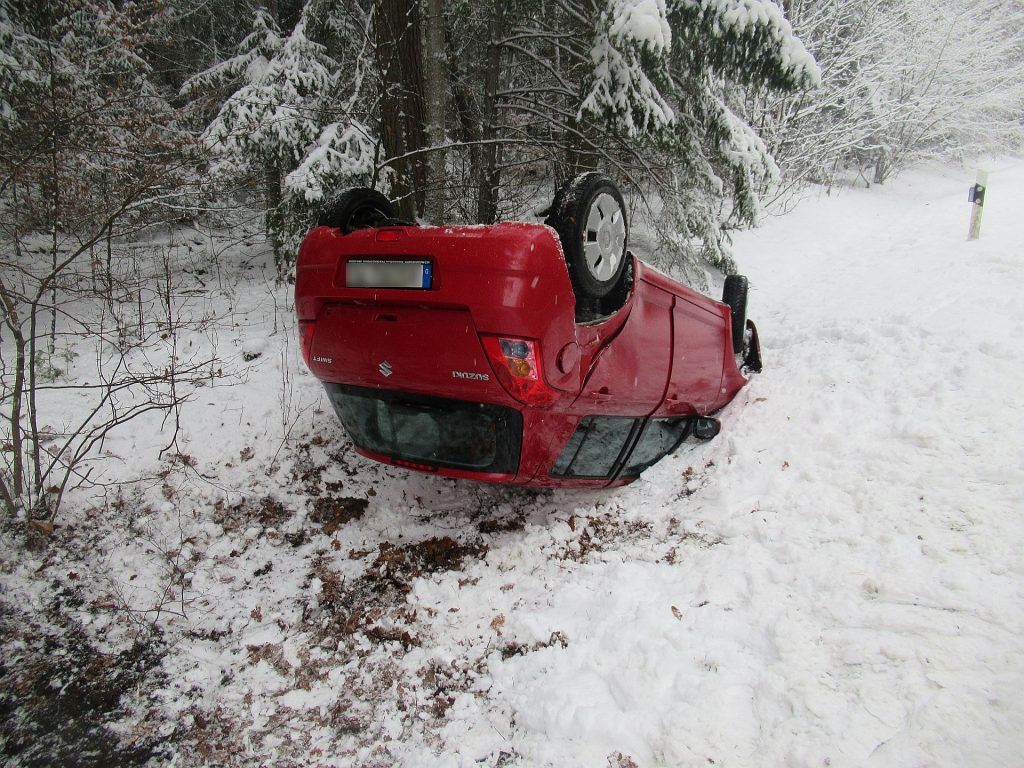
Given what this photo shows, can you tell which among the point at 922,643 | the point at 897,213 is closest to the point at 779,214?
the point at 897,213

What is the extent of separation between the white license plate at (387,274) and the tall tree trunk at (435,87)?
3.71 m

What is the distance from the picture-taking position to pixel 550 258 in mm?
2381

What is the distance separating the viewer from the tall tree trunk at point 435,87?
19.0 ft

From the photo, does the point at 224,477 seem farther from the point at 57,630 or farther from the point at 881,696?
the point at 881,696

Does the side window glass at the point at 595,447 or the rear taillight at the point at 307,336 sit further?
the side window glass at the point at 595,447

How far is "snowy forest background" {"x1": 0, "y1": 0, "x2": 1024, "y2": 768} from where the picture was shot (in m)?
2.72

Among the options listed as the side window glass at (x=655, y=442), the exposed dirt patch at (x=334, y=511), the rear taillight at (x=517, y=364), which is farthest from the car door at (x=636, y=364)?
the exposed dirt patch at (x=334, y=511)

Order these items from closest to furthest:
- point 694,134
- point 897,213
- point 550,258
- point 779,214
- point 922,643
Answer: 1. point 922,643
2. point 550,258
3. point 694,134
4. point 779,214
5. point 897,213

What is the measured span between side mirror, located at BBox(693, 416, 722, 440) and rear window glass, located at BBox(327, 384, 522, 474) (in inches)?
71.7

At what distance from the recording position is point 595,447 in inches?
126

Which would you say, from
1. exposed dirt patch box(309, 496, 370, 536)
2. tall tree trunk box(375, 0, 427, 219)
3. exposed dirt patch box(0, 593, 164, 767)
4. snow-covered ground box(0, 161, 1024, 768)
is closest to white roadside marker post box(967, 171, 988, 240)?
snow-covered ground box(0, 161, 1024, 768)

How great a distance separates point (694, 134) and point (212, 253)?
789cm

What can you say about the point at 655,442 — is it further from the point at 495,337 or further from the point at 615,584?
the point at 495,337

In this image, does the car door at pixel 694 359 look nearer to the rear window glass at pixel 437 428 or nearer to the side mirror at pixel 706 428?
the side mirror at pixel 706 428
